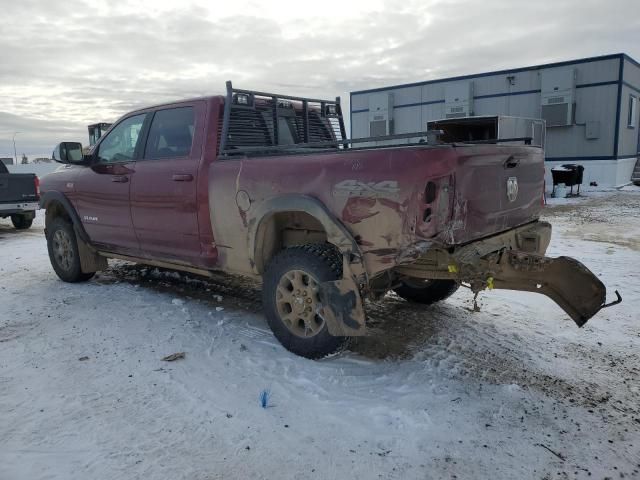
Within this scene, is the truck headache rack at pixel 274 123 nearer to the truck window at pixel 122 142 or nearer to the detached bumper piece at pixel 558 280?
the detached bumper piece at pixel 558 280

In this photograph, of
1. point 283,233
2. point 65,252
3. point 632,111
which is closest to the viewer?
point 283,233

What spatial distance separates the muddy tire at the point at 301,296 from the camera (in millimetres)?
3691

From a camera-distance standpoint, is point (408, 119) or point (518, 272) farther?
point (408, 119)

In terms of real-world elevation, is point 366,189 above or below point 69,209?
above

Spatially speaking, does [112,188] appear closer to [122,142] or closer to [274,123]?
[122,142]

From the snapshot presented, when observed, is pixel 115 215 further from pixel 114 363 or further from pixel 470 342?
pixel 470 342

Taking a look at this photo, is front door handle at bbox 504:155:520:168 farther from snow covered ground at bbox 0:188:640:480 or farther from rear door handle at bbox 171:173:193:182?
rear door handle at bbox 171:173:193:182

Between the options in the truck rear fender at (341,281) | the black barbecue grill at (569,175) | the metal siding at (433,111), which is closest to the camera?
the truck rear fender at (341,281)

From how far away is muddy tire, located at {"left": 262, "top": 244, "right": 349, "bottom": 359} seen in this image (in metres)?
3.69

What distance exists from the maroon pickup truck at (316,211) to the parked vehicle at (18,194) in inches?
270

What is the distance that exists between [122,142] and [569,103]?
697 inches

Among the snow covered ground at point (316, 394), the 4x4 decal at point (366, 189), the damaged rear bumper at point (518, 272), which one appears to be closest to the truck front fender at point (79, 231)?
the snow covered ground at point (316, 394)

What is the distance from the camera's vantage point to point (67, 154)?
570cm

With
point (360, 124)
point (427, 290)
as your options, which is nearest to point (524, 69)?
point (360, 124)
